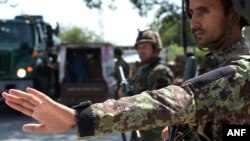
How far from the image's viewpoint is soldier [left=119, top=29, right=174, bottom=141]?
410 cm

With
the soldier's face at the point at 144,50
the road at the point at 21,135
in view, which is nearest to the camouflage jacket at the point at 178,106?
the soldier's face at the point at 144,50

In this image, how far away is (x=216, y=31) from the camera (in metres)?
1.69

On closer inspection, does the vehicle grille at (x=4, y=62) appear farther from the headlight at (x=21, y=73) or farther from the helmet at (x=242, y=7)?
the helmet at (x=242, y=7)

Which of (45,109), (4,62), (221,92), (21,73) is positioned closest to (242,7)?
(221,92)

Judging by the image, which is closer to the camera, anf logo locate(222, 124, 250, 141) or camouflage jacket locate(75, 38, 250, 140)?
camouflage jacket locate(75, 38, 250, 140)

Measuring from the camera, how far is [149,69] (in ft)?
13.8

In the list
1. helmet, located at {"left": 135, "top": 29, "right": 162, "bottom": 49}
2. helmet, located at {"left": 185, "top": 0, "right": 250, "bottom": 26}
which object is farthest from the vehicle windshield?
helmet, located at {"left": 185, "top": 0, "right": 250, "bottom": 26}

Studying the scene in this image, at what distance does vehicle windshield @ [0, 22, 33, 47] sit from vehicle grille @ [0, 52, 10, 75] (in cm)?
28

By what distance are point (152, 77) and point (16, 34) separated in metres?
7.22

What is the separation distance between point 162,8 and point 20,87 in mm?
11731

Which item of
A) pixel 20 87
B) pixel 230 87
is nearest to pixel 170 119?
pixel 230 87

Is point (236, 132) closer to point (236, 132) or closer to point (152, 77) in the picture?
point (236, 132)

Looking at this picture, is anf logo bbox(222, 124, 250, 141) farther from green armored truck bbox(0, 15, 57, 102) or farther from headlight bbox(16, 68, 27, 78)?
headlight bbox(16, 68, 27, 78)

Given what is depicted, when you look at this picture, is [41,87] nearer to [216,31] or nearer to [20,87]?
[20,87]
